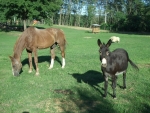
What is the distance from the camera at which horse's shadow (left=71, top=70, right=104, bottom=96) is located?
7508 mm

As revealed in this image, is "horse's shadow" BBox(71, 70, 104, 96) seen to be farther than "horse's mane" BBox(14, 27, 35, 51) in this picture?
No

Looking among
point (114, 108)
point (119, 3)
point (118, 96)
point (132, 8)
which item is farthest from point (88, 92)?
point (119, 3)

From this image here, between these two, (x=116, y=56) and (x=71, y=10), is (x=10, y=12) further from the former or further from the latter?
(x=71, y=10)

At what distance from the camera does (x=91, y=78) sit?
831cm

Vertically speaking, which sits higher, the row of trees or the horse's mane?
the row of trees

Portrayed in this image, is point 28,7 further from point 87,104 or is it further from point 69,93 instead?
point 87,104

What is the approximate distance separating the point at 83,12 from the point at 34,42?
3158 inches

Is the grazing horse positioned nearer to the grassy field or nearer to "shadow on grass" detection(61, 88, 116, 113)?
"shadow on grass" detection(61, 88, 116, 113)

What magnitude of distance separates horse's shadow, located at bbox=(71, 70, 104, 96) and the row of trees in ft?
92.3

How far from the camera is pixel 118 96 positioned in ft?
20.6

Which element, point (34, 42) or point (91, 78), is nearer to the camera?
point (91, 78)

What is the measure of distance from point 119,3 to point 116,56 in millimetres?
80392

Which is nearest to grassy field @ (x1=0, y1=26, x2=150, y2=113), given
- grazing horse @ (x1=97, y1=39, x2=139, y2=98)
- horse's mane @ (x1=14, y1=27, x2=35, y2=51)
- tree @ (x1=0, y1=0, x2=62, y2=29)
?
grazing horse @ (x1=97, y1=39, x2=139, y2=98)

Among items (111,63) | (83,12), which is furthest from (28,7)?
(83,12)
